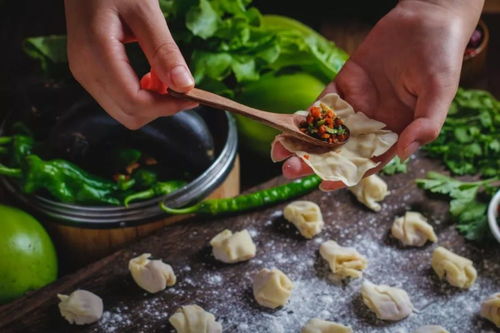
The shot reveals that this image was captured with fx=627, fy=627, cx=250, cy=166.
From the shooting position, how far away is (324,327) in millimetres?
2107

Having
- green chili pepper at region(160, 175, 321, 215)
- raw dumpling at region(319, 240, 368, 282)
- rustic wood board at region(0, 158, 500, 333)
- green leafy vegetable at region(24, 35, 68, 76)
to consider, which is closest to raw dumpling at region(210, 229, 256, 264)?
rustic wood board at region(0, 158, 500, 333)

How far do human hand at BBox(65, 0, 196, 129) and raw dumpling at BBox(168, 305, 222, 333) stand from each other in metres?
0.69

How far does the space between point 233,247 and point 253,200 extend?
290 millimetres

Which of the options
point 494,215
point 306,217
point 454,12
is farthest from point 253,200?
point 454,12

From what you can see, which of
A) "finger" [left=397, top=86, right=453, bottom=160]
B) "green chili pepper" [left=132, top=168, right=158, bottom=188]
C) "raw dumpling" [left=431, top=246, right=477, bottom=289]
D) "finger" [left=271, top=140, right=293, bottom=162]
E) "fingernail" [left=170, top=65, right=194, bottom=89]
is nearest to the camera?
"fingernail" [left=170, top=65, right=194, bottom=89]

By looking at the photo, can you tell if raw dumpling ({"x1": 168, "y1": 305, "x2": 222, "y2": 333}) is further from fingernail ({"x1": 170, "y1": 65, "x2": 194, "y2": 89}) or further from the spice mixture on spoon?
fingernail ({"x1": 170, "y1": 65, "x2": 194, "y2": 89})

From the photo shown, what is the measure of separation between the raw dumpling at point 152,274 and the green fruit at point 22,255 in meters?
0.39

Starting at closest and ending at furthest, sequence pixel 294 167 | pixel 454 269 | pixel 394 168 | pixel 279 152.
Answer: pixel 294 167, pixel 279 152, pixel 454 269, pixel 394 168

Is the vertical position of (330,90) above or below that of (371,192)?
above

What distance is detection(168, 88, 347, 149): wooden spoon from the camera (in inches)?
73.0

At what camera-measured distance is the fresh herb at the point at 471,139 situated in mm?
2752

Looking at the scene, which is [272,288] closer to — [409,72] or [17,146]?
[409,72]

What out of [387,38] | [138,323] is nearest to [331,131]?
[387,38]

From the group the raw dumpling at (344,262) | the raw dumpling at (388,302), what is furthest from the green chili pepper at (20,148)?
the raw dumpling at (388,302)
